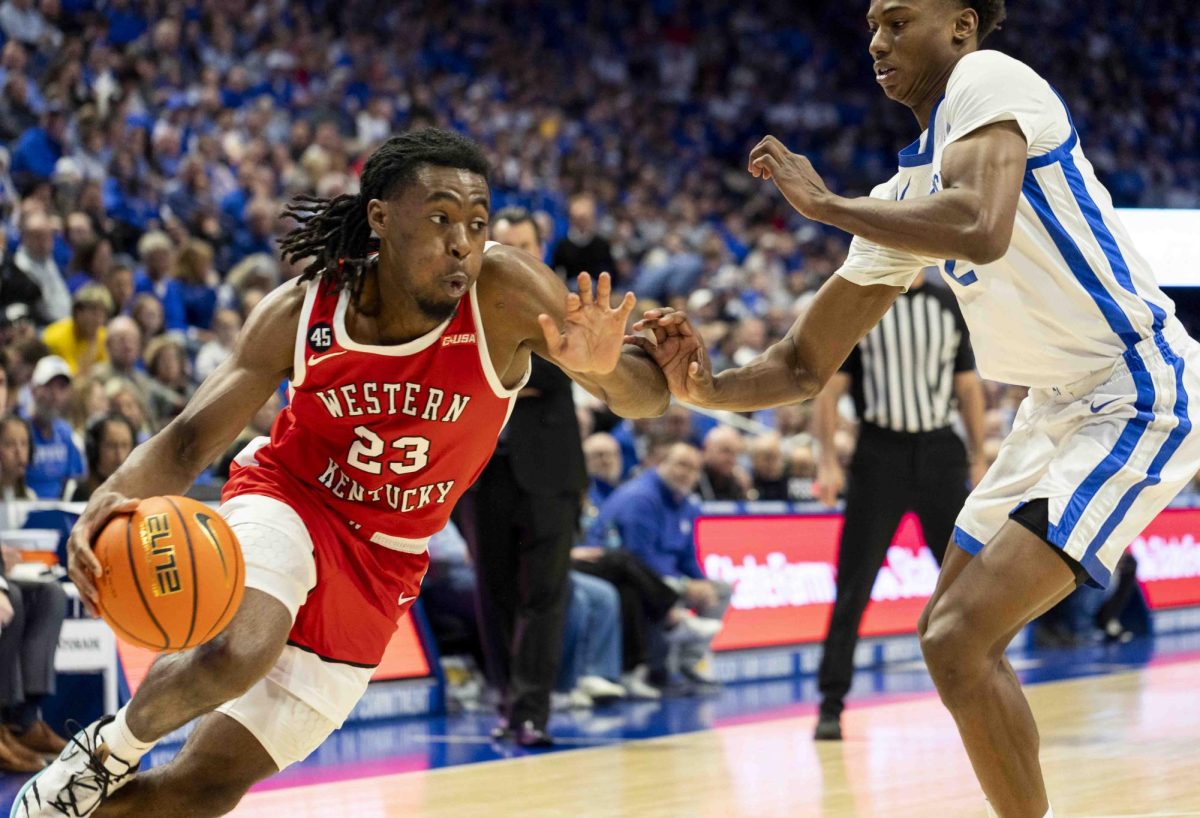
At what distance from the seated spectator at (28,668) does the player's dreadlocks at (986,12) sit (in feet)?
12.9

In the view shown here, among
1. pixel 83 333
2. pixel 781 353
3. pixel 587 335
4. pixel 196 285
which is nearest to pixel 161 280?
pixel 196 285

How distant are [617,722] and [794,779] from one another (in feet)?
6.21

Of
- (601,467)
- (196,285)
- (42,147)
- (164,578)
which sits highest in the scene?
(42,147)

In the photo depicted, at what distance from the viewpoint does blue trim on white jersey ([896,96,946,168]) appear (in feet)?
12.2

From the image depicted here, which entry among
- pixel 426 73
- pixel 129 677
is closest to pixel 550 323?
pixel 129 677

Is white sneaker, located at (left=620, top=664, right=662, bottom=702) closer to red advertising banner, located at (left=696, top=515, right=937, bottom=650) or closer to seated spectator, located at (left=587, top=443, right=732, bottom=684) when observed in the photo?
seated spectator, located at (left=587, top=443, right=732, bottom=684)

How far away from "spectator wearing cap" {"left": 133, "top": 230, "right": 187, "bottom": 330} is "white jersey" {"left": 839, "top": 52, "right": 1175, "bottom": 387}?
25.6 feet

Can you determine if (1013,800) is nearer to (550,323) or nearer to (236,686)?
(550,323)

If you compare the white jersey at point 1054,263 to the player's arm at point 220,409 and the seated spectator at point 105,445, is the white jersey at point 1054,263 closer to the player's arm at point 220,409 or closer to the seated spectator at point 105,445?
the player's arm at point 220,409

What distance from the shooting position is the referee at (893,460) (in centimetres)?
694

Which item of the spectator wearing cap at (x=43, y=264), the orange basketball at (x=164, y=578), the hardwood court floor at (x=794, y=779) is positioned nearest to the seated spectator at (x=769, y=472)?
the hardwood court floor at (x=794, y=779)

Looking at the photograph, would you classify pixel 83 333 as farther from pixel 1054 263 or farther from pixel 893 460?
pixel 1054 263

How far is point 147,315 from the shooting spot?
972 cm

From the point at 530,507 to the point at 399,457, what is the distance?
9.49 ft
